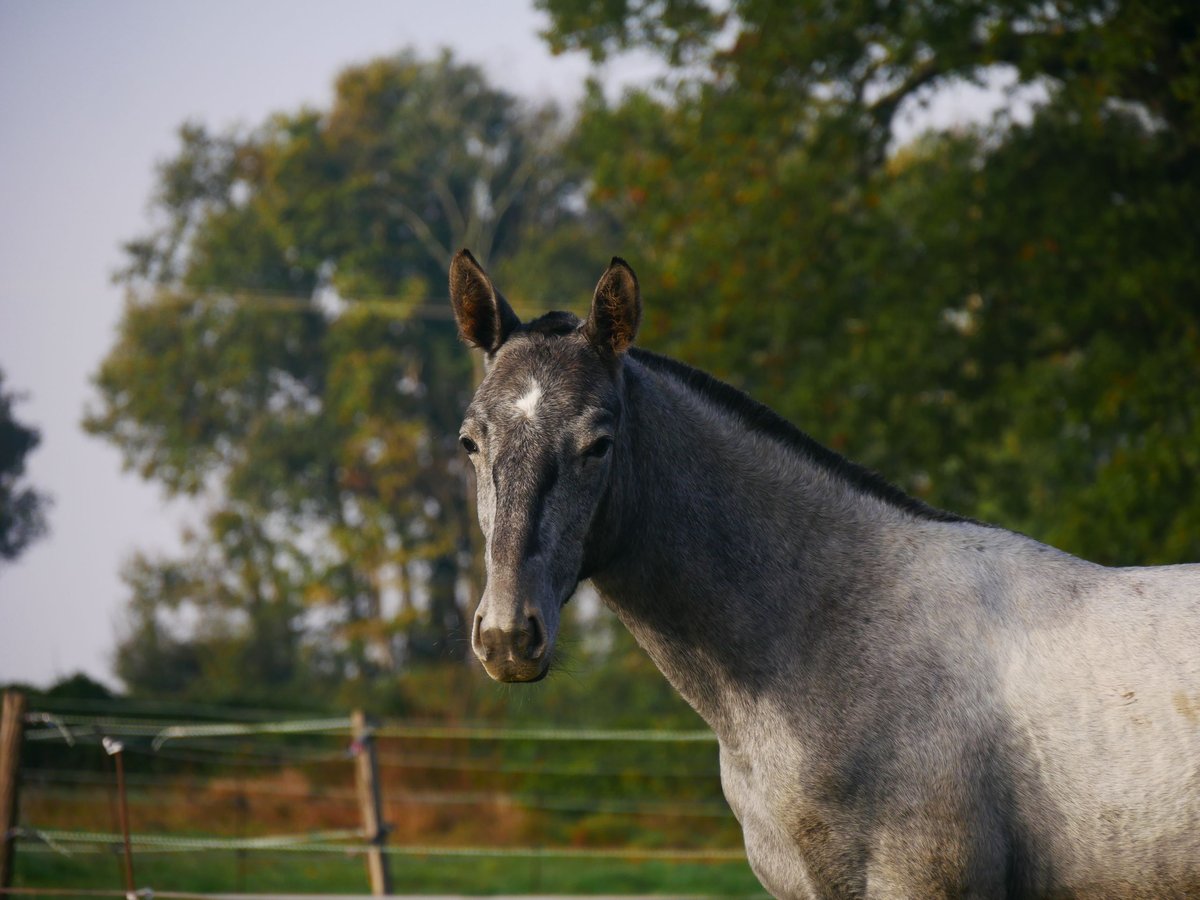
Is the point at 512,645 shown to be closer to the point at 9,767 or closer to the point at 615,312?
the point at 615,312

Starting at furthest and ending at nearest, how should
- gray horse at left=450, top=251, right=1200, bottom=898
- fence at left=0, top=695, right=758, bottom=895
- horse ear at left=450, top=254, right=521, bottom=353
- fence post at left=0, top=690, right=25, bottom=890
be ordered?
fence at left=0, top=695, right=758, bottom=895, fence post at left=0, top=690, right=25, bottom=890, horse ear at left=450, top=254, right=521, bottom=353, gray horse at left=450, top=251, right=1200, bottom=898

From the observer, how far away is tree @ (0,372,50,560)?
3219 centimetres

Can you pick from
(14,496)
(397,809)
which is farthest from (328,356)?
(397,809)

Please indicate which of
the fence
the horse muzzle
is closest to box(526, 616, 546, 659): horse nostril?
the horse muzzle

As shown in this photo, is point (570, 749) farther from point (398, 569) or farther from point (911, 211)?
point (398, 569)

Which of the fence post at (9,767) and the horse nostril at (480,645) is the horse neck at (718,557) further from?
the fence post at (9,767)

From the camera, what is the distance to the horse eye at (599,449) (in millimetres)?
3022

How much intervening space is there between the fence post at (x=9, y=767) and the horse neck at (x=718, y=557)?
17.6ft

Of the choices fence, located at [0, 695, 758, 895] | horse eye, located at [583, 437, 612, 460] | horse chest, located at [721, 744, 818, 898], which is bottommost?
fence, located at [0, 695, 758, 895]

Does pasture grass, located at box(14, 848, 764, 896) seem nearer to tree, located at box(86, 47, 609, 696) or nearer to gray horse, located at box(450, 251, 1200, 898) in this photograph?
gray horse, located at box(450, 251, 1200, 898)

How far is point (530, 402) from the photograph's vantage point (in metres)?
3.03

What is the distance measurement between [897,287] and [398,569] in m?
21.6

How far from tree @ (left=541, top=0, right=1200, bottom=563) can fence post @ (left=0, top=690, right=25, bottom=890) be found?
294 inches

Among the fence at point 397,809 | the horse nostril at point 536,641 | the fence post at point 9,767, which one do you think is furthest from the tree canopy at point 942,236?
the horse nostril at point 536,641
